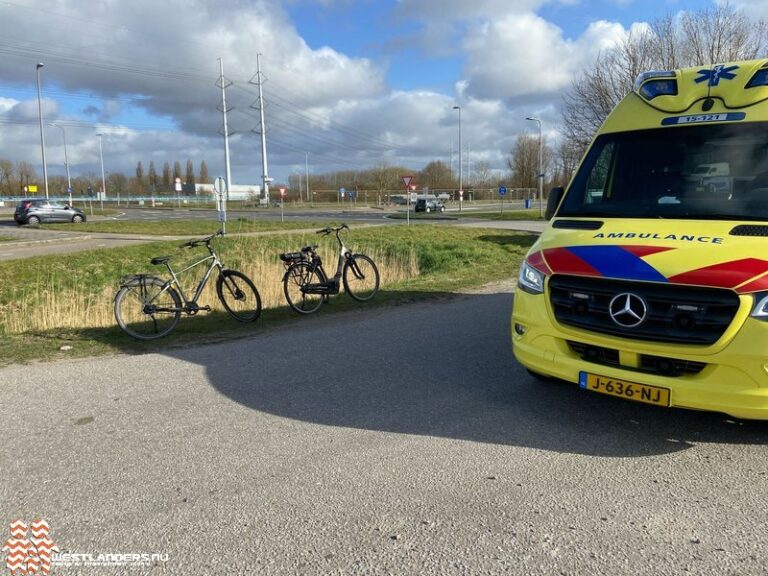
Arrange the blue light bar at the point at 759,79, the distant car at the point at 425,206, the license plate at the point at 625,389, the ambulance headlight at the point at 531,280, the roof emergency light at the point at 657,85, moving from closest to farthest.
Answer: the license plate at the point at 625,389
the ambulance headlight at the point at 531,280
the blue light bar at the point at 759,79
the roof emergency light at the point at 657,85
the distant car at the point at 425,206

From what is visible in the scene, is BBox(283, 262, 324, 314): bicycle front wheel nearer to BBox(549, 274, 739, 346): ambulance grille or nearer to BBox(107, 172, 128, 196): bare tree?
BBox(549, 274, 739, 346): ambulance grille

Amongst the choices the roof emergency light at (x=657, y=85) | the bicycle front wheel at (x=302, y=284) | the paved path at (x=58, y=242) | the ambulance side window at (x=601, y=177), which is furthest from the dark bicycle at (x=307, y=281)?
the paved path at (x=58, y=242)

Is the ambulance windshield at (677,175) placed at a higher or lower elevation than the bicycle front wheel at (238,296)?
higher

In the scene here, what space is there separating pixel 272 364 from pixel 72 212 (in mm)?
35286

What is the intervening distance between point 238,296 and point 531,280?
508 cm

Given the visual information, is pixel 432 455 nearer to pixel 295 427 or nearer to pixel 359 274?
pixel 295 427

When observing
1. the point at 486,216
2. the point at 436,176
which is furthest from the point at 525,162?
the point at 486,216

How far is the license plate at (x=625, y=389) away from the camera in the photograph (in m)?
3.44

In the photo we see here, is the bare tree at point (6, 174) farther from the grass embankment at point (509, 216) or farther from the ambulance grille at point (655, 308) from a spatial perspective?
the ambulance grille at point (655, 308)

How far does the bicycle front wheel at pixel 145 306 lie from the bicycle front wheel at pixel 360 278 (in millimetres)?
2892

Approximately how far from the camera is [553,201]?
204 inches

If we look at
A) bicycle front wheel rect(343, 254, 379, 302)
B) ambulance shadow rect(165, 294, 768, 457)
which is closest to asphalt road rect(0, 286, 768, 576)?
ambulance shadow rect(165, 294, 768, 457)

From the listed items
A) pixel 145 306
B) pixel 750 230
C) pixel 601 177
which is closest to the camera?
pixel 750 230

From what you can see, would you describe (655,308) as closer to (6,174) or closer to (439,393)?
(439,393)
